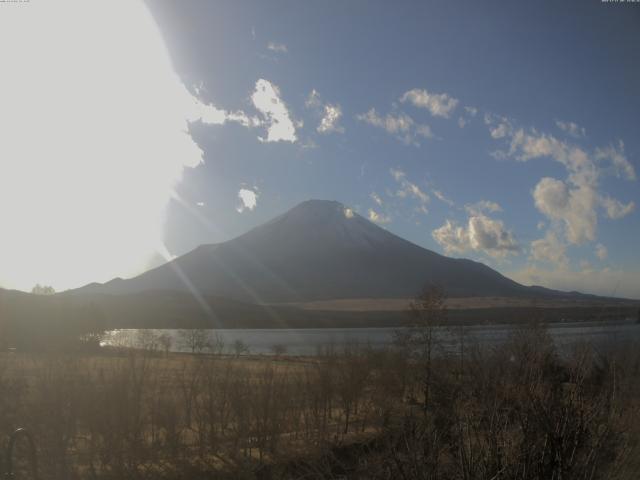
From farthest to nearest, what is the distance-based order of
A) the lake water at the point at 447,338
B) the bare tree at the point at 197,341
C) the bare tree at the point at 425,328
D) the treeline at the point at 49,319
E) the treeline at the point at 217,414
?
the bare tree at the point at 197,341, the treeline at the point at 49,319, the bare tree at the point at 425,328, the lake water at the point at 447,338, the treeline at the point at 217,414

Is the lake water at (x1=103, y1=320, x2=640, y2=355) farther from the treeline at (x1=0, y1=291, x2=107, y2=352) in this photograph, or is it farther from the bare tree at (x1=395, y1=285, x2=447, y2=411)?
the treeline at (x1=0, y1=291, x2=107, y2=352)

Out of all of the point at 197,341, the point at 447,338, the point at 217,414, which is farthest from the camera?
the point at 197,341

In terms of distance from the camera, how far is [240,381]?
68.7ft

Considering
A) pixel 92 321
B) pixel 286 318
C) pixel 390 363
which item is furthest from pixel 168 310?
pixel 390 363

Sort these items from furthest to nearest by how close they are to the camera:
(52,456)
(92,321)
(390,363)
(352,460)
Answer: (92,321) < (390,363) < (352,460) < (52,456)

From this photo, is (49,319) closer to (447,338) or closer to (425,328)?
(447,338)

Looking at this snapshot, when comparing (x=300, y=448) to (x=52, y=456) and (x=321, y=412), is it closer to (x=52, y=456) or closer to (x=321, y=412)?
(x=321, y=412)

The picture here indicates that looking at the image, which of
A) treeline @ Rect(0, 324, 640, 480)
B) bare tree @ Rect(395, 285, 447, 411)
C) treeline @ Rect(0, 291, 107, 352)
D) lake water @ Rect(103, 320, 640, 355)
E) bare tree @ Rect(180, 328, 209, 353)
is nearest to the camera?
treeline @ Rect(0, 324, 640, 480)

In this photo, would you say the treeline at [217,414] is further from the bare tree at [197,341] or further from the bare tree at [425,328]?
the bare tree at [197,341]

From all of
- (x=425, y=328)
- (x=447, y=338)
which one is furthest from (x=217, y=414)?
(x=447, y=338)

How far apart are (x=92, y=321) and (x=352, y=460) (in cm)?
6945

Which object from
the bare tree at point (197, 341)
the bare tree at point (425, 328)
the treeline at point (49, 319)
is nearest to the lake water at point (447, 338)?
the bare tree at point (425, 328)

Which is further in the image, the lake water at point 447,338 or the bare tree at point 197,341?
the bare tree at point 197,341

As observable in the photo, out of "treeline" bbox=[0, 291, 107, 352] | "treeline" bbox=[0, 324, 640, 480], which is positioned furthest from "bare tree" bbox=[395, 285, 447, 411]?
"treeline" bbox=[0, 291, 107, 352]
